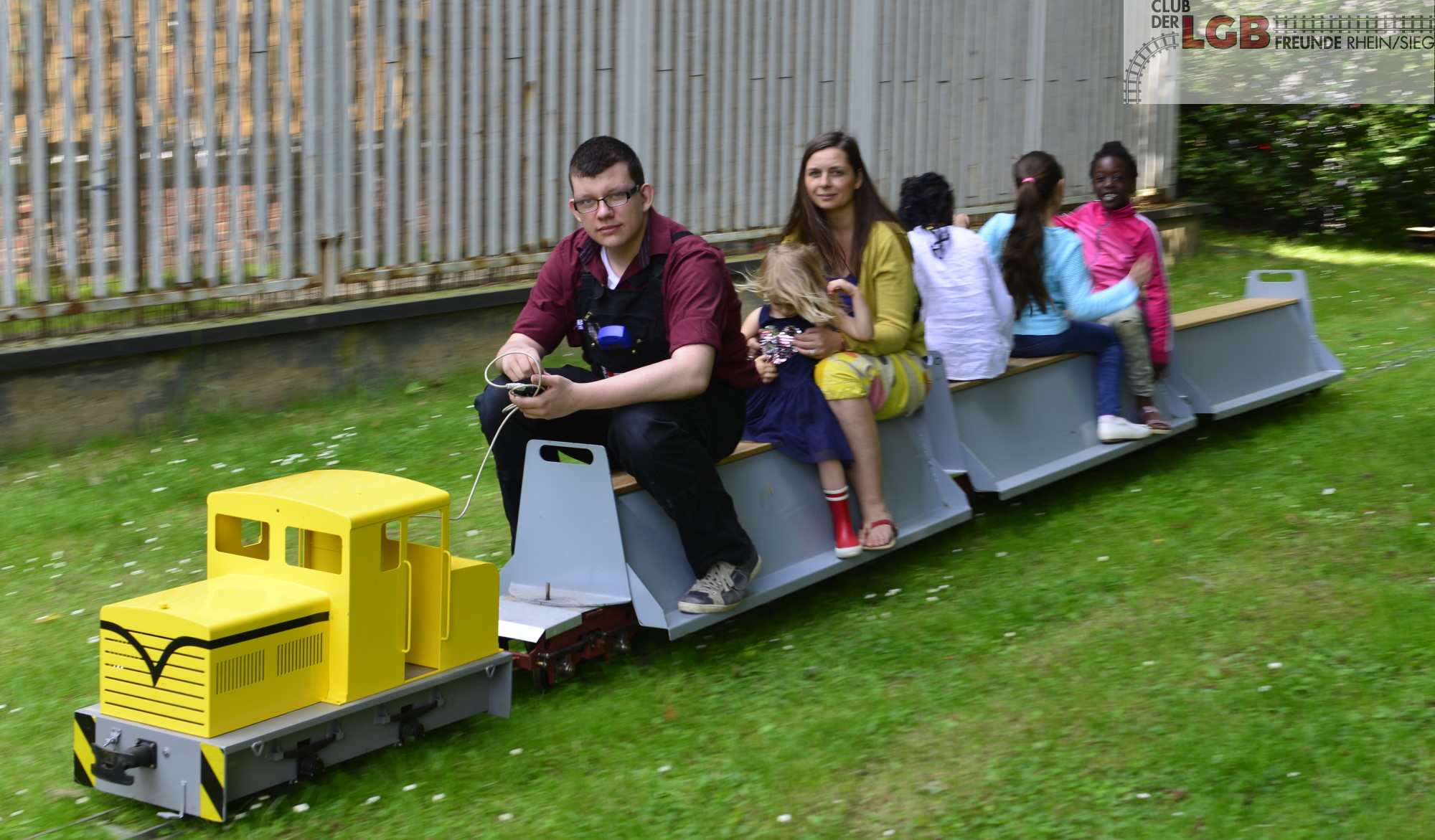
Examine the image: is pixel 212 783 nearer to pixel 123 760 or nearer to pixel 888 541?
pixel 123 760

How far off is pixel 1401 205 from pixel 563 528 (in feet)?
38.0

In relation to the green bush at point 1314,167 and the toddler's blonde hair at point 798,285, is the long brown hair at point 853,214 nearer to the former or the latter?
the toddler's blonde hair at point 798,285

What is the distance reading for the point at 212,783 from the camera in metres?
3.27

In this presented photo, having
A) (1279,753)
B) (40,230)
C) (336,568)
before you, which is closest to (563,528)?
(336,568)

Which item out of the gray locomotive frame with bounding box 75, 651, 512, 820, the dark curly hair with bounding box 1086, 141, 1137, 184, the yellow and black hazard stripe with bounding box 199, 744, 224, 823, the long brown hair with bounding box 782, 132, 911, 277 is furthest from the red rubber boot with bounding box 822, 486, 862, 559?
the dark curly hair with bounding box 1086, 141, 1137, 184

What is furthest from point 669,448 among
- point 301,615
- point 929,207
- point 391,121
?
point 391,121

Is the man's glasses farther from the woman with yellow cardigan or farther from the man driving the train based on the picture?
the woman with yellow cardigan

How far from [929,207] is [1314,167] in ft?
30.3

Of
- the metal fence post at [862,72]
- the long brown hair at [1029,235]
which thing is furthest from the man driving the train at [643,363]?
the metal fence post at [862,72]

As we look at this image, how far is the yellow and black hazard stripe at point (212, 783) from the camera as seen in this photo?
324cm

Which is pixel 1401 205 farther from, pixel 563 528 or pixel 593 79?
pixel 563 528

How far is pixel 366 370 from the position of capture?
7961 millimetres

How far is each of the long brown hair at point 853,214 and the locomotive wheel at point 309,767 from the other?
8.72ft

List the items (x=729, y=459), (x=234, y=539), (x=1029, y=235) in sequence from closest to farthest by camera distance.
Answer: (x=234, y=539), (x=729, y=459), (x=1029, y=235)
